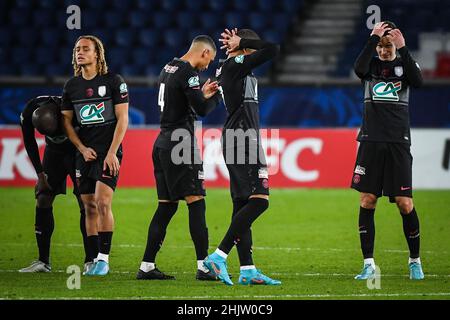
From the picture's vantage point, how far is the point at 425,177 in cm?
1750

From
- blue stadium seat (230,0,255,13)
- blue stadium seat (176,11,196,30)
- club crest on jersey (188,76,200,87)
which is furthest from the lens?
blue stadium seat (230,0,255,13)

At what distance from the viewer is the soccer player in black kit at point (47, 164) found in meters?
9.28

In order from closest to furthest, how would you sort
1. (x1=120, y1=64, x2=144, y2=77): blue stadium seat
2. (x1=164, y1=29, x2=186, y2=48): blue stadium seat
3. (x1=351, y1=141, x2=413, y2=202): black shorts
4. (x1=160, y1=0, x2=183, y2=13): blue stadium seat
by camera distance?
(x1=351, y1=141, x2=413, y2=202): black shorts < (x1=120, y1=64, x2=144, y2=77): blue stadium seat < (x1=164, y1=29, x2=186, y2=48): blue stadium seat < (x1=160, y1=0, x2=183, y2=13): blue stadium seat

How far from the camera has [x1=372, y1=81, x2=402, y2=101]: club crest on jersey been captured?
29.3 ft

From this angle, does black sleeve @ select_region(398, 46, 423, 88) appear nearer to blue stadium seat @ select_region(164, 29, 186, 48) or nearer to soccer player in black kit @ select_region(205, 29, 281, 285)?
soccer player in black kit @ select_region(205, 29, 281, 285)

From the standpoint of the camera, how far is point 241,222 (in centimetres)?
834

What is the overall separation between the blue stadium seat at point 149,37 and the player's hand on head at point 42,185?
1355cm

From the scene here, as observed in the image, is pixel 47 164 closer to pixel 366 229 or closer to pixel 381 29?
pixel 366 229

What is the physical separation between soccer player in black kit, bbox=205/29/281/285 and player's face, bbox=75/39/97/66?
1.38 m

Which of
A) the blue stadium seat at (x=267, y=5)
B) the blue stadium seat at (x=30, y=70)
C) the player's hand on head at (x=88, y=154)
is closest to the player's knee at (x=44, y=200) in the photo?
the player's hand on head at (x=88, y=154)

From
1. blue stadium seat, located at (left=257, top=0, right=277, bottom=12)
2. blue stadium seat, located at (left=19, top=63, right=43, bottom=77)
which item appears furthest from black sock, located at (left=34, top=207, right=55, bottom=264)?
blue stadium seat, located at (left=257, top=0, right=277, bottom=12)

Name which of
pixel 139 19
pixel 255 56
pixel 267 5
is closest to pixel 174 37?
pixel 139 19
